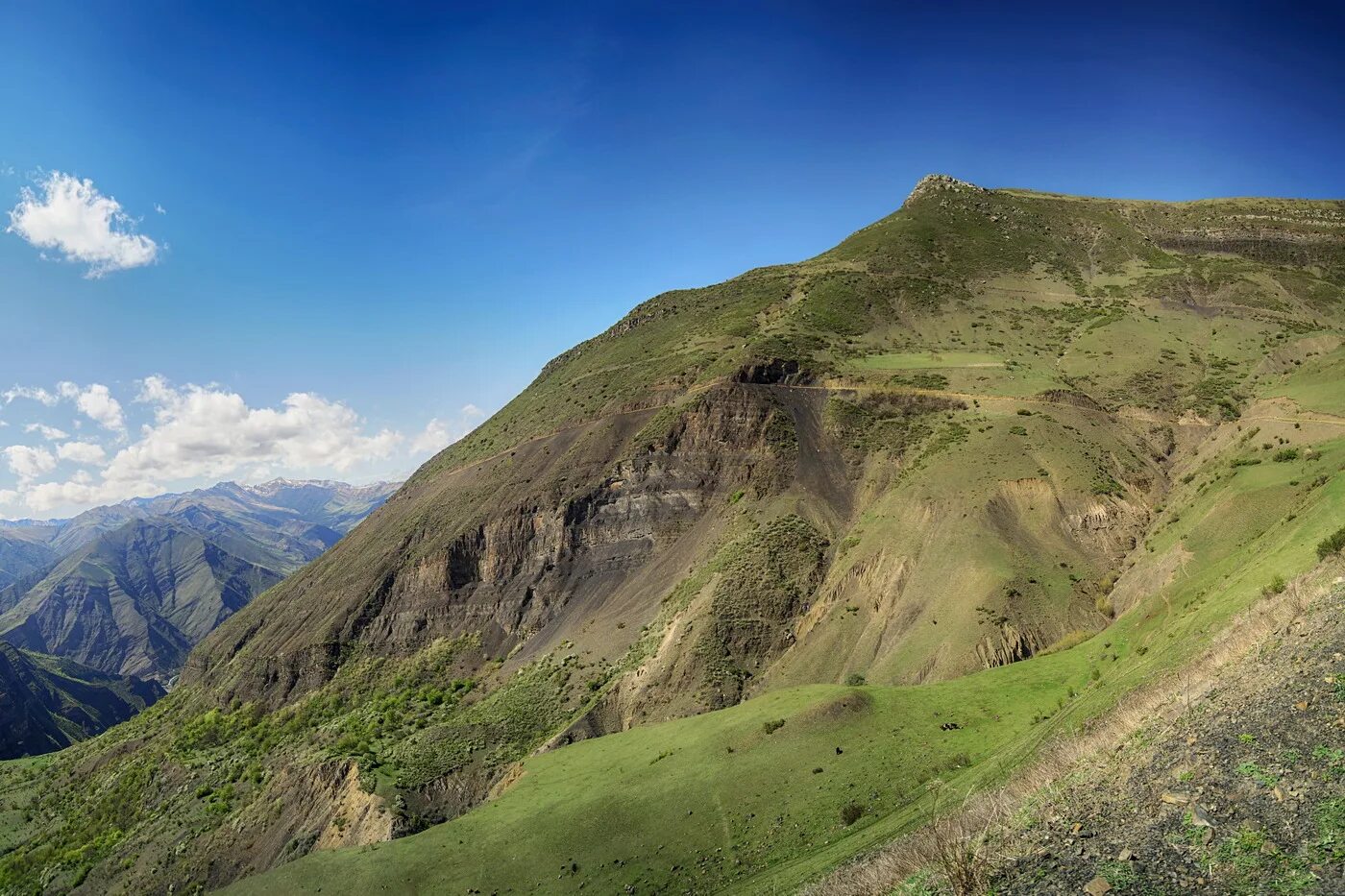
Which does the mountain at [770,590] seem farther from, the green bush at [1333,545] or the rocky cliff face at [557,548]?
the rocky cliff face at [557,548]

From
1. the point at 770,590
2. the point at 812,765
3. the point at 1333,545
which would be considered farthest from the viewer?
the point at 770,590

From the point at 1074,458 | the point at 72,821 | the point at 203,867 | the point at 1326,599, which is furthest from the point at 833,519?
the point at 72,821

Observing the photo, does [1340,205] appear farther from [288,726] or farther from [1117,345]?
[288,726]

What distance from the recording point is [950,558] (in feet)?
167

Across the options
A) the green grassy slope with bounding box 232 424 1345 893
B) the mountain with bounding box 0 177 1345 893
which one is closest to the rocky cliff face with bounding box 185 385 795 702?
the mountain with bounding box 0 177 1345 893

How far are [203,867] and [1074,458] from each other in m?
75.3

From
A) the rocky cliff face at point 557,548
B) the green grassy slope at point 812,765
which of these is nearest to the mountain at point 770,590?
the green grassy slope at point 812,765

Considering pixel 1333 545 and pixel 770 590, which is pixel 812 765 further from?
pixel 1333 545

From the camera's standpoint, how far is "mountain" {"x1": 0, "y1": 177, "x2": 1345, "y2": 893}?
3388 centimetres

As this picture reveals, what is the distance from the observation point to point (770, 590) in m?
55.5

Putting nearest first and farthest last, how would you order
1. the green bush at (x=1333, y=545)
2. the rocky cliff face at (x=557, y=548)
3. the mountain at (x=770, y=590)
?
the green bush at (x=1333, y=545) < the mountain at (x=770, y=590) < the rocky cliff face at (x=557, y=548)

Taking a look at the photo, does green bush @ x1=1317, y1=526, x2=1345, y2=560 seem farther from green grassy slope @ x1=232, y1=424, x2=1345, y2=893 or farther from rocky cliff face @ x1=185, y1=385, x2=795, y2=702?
rocky cliff face @ x1=185, y1=385, x2=795, y2=702

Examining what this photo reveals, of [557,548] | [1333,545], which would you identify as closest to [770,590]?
[557,548]

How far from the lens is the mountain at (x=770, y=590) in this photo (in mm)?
33875
